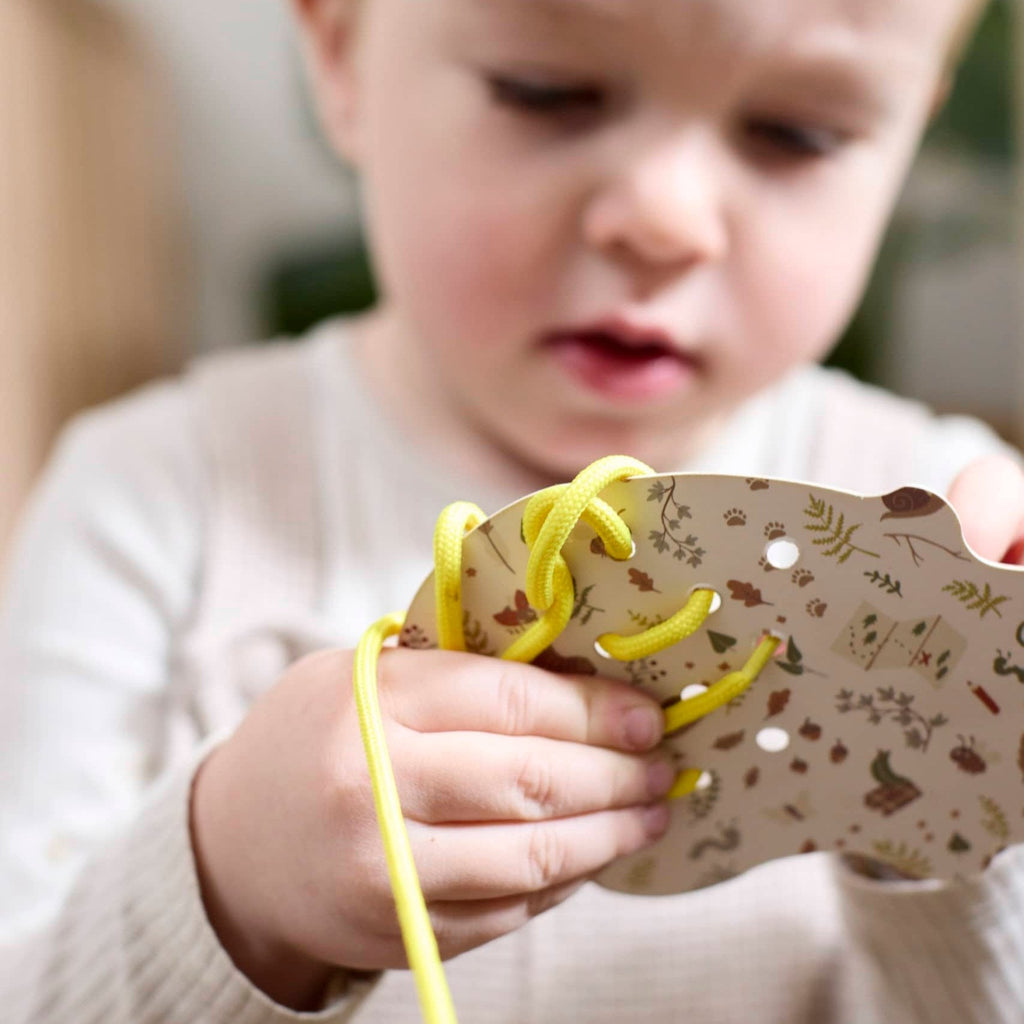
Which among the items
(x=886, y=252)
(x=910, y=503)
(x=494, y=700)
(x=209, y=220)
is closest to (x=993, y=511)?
(x=910, y=503)

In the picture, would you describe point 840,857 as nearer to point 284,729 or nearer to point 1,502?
point 284,729

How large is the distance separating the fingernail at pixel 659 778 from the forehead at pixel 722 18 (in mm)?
294

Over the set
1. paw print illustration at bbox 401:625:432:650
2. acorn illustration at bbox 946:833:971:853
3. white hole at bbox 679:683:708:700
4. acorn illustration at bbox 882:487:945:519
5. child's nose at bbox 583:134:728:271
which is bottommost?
acorn illustration at bbox 946:833:971:853

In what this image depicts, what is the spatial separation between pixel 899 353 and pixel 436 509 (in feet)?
3.50

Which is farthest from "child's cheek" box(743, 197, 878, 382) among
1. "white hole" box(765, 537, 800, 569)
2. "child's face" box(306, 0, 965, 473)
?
"white hole" box(765, 537, 800, 569)

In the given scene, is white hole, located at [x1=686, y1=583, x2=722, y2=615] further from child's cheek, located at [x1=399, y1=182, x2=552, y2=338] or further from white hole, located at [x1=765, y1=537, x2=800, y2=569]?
child's cheek, located at [x1=399, y1=182, x2=552, y2=338]

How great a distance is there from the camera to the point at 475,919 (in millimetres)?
334

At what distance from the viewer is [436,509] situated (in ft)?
2.12

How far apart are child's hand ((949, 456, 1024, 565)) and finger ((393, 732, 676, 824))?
139mm

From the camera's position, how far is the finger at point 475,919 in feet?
1.08

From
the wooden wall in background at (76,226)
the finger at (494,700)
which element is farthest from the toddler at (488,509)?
the wooden wall in background at (76,226)

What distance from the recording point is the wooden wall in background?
1.27 m

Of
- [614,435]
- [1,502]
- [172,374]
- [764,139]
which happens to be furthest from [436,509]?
[172,374]

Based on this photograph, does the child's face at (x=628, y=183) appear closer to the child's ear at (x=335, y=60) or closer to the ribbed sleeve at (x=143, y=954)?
the child's ear at (x=335, y=60)
